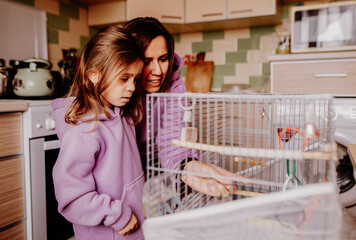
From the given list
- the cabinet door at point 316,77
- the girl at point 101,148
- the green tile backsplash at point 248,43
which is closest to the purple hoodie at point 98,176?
the girl at point 101,148

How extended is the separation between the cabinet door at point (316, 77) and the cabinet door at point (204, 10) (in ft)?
2.01

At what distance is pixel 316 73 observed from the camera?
1575 millimetres

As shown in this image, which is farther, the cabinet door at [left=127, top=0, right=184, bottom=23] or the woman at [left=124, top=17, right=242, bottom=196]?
the cabinet door at [left=127, top=0, right=184, bottom=23]

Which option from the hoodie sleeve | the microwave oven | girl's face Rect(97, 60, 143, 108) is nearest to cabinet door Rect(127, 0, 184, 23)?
the microwave oven

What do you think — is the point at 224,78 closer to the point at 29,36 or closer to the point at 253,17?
the point at 253,17

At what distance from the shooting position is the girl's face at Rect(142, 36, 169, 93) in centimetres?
97

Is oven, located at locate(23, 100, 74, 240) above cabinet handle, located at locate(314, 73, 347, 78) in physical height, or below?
below

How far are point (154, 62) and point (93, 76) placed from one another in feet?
0.71

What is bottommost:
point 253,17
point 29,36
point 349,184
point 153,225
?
point 349,184

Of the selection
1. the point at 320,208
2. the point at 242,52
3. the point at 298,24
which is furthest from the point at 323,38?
the point at 320,208

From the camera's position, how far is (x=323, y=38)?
5.27 feet

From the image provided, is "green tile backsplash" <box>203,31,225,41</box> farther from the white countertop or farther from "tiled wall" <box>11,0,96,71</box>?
"tiled wall" <box>11,0,96,71</box>

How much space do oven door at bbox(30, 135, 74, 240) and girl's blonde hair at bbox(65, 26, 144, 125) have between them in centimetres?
51

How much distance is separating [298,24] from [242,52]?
2.10 ft
